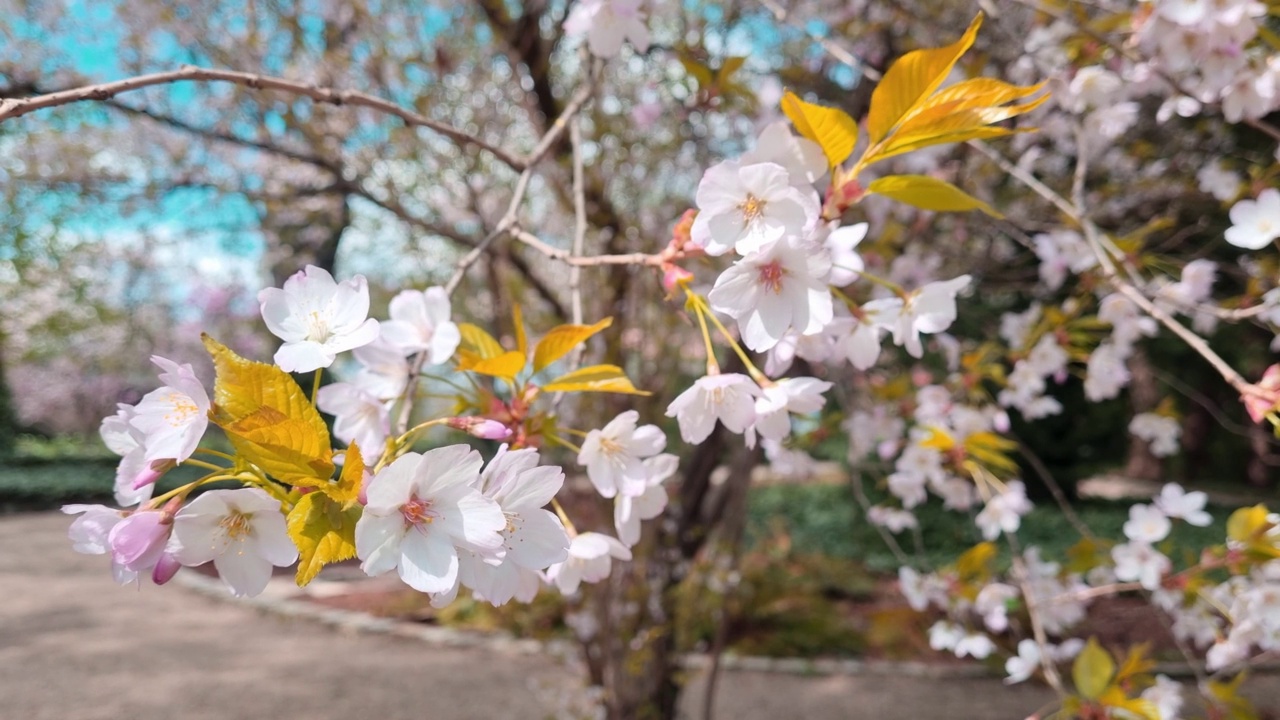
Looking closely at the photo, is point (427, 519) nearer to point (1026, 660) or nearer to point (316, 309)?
point (316, 309)

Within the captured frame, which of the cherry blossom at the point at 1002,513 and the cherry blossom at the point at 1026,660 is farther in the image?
the cherry blossom at the point at 1002,513

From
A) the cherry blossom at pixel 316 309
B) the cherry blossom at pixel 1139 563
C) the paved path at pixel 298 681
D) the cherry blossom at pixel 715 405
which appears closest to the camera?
the cherry blossom at pixel 316 309

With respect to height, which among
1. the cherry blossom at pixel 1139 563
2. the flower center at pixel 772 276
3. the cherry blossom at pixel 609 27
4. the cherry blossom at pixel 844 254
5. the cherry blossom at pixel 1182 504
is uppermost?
the cherry blossom at pixel 609 27

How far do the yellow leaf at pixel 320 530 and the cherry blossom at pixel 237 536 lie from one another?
0.12 ft

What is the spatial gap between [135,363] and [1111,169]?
574 inches

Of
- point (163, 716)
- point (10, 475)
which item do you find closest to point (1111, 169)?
point (163, 716)

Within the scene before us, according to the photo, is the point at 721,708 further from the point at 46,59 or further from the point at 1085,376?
the point at 46,59

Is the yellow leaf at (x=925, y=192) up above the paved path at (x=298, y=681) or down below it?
above

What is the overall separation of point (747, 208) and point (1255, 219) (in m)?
1.03

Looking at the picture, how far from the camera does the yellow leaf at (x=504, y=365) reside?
0.67 metres

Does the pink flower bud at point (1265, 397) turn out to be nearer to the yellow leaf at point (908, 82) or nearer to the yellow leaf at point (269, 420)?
the yellow leaf at point (908, 82)

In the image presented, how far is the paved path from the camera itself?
3639 millimetres

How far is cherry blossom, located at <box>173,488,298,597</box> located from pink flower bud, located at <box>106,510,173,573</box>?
14mm

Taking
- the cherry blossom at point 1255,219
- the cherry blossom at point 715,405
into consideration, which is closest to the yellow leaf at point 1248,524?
the cherry blossom at point 1255,219
